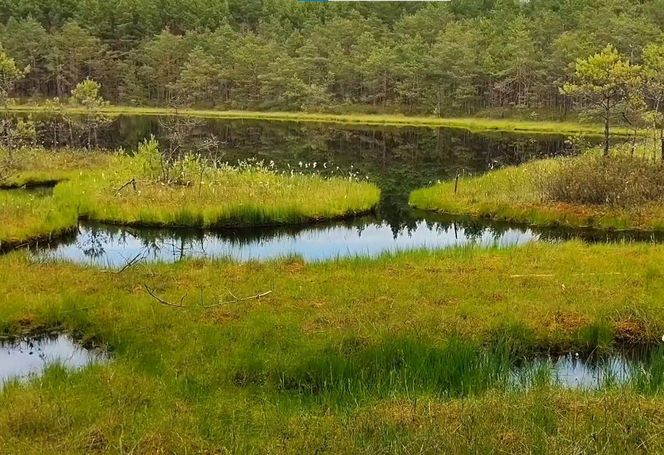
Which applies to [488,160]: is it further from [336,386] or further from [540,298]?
[336,386]

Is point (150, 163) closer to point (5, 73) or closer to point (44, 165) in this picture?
point (44, 165)

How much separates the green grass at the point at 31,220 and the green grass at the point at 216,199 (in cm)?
120

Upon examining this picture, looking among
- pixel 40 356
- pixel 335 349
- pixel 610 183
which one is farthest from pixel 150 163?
pixel 335 349

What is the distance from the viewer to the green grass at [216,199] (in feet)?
74.3

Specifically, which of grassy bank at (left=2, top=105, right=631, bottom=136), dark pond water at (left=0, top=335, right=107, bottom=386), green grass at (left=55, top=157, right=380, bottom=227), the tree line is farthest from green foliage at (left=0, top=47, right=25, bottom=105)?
the tree line

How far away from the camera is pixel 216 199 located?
24.2 m

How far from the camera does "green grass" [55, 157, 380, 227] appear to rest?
22.6m

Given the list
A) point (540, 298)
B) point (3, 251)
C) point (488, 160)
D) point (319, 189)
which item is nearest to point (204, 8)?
point (488, 160)

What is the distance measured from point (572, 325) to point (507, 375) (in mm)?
2931

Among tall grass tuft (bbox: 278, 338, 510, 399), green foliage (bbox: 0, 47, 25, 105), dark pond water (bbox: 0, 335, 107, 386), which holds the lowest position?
dark pond water (bbox: 0, 335, 107, 386)

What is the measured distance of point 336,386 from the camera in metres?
9.29

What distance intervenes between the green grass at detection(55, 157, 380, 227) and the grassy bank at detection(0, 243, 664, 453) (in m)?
6.98

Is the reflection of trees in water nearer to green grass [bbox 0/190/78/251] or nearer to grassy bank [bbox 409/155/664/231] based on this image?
grassy bank [bbox 409/155/664/231]

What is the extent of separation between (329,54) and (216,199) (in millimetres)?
68705
